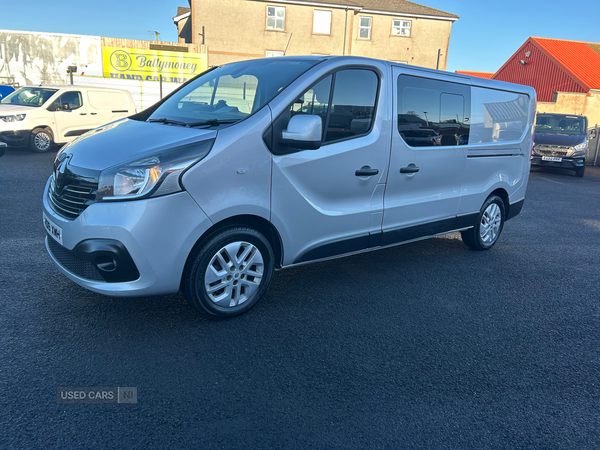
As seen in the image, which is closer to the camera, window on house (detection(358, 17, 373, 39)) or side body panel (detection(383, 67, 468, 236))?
side body panel (detection(383, 67, 468, 236))

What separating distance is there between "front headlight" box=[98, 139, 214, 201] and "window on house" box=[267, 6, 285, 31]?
30040mm

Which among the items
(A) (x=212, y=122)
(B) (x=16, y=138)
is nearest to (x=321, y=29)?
(B) (x=16, y=138)

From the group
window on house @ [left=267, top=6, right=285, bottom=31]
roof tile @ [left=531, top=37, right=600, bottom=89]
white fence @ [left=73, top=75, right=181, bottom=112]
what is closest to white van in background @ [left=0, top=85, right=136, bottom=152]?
white fence @ [left=73, top=75, right=181, bottom=112]

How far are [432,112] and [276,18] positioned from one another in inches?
1130

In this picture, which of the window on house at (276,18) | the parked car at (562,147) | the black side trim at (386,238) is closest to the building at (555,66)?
the parked car at (562,147)

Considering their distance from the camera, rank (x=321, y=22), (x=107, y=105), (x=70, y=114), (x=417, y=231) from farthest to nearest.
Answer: (x=321, y=22) → (x=107, y=105) → (x=70, y=114) → (x=417, y=231)

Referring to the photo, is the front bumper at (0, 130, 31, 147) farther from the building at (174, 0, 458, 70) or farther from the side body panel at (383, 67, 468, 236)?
the building at (174, 0, 458, 70)

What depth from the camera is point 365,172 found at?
4070 mm

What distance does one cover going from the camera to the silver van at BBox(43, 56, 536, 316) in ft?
10.1

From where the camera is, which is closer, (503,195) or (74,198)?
(74,198)

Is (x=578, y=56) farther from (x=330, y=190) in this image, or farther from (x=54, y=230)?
(x=54, y=230)

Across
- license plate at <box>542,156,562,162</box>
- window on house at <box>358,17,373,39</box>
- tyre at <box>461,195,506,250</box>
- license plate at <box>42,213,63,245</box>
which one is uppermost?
window on house at <box>358,17,373,39</box>

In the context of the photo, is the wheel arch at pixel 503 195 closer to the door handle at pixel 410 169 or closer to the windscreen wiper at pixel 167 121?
the door handle at pixel 410 169

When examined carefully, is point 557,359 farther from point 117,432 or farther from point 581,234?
point 581,234
